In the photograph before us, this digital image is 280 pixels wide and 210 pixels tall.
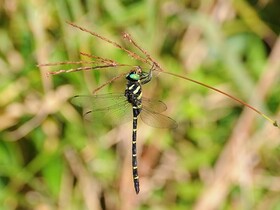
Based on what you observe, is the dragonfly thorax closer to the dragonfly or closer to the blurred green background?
the dragonfly

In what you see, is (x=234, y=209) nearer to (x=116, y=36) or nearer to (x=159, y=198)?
(x=159, y=198)

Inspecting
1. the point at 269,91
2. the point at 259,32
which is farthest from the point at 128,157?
the point at 259,32

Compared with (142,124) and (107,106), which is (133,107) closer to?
(107,106)

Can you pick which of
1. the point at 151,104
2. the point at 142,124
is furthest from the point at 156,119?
the point at 142,124

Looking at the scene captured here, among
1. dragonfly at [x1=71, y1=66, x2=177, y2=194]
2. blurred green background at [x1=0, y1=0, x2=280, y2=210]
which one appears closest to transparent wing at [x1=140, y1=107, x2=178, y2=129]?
dragonfly at [x1=71, y1=66, x2=177, y2=194]

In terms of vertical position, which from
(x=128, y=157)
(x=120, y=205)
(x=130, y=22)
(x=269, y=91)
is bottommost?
(x=120, y=205)

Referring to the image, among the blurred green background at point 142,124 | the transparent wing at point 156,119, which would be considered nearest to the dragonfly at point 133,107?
→ the transparent wing at point 156,119
